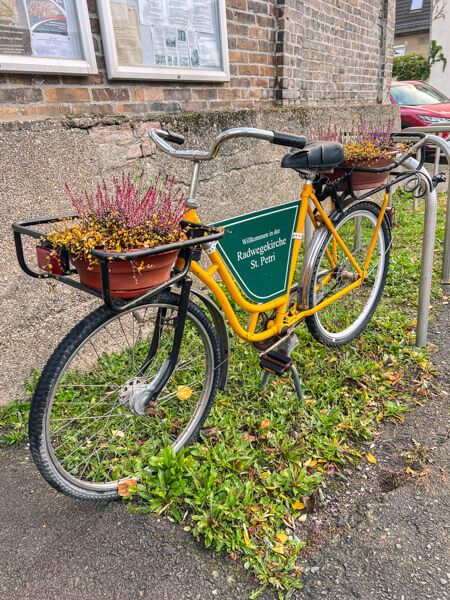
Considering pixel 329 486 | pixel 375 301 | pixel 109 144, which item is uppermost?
pixel 109 144

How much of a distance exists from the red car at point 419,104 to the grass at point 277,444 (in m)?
7.40

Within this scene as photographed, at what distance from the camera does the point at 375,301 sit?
338 cm

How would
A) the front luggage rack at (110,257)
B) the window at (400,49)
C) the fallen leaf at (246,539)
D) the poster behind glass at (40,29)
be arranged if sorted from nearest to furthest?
the front luggage rack at (110,257) < the fallen leaf at (246,539) < the poster behind glass at (40,29) < the window at (400,49)

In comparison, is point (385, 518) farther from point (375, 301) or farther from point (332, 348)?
point (375, 301)

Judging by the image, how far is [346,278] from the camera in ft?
9.71

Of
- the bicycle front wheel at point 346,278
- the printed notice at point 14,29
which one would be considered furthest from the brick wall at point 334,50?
the printed notice at point 14,29

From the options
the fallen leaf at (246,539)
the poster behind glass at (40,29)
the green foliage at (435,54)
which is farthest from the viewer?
the green foliage at (435,54)

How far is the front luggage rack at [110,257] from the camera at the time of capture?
57.4 inches

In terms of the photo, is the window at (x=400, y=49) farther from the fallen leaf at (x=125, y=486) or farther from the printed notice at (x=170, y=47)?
the fallen leaf at (x=125, y=486)

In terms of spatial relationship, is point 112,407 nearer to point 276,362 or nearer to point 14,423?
point 14,423

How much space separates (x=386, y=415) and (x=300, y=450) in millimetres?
597

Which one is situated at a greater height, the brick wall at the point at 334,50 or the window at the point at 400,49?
the window at the point at 400,49

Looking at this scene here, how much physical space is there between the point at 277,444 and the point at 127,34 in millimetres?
2603

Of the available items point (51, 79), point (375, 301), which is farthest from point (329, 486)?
point (51, 79)
